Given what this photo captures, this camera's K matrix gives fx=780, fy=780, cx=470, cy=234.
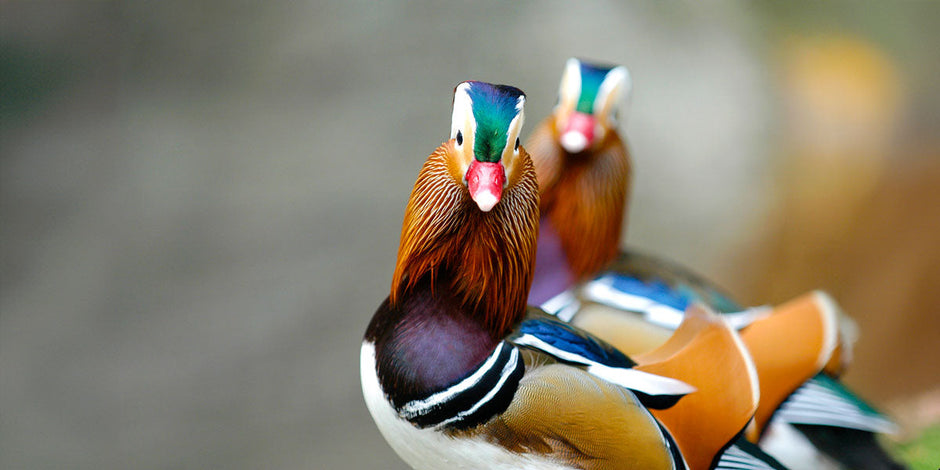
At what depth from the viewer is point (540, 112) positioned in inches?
134

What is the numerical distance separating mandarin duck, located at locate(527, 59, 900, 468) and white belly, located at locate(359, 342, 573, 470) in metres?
0.54

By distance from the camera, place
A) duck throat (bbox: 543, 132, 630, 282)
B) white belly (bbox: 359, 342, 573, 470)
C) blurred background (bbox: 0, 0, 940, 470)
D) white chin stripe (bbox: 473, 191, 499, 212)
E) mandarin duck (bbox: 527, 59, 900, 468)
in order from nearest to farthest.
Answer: white chin stripe (bbox: 473, 191, 499, 212)
white belly (bbox: 359, 342, 573, 470)
mandarin duck (bbox: 527, 59, 900, 468)
duck throat (bbox: 543, 132, 630, 282)
blurred background (bbox: 0, 0, 940, 470)

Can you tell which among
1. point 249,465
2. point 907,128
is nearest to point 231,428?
point 249,465

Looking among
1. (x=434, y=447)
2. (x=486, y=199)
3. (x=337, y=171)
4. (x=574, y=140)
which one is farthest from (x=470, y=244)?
(x=337, y=171)

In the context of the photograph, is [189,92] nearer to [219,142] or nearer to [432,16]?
[219,142]

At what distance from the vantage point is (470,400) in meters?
0.98

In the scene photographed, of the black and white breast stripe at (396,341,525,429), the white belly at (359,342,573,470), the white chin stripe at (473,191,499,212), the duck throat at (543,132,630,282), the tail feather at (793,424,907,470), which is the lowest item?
the tail feather at (793,424,907,470)

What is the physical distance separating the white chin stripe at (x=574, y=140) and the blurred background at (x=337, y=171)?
1.83m

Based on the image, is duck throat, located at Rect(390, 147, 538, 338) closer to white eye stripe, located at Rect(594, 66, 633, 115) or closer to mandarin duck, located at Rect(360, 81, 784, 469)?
mandarin duck, located at Rect(360, 81, 784, 469)

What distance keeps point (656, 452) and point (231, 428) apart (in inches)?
91.3

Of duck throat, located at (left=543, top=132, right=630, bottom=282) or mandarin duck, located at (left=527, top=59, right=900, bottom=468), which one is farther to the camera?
duck throat, located at (left=543, top=132, right=630, bottom=282)

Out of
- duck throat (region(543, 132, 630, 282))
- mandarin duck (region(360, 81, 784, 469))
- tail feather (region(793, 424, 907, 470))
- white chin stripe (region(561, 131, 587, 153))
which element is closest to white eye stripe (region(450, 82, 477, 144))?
mandarin duck (region(360, 81, 784, 469))

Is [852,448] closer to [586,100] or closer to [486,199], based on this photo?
[586,100]

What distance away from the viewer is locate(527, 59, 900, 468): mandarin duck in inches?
53.6
